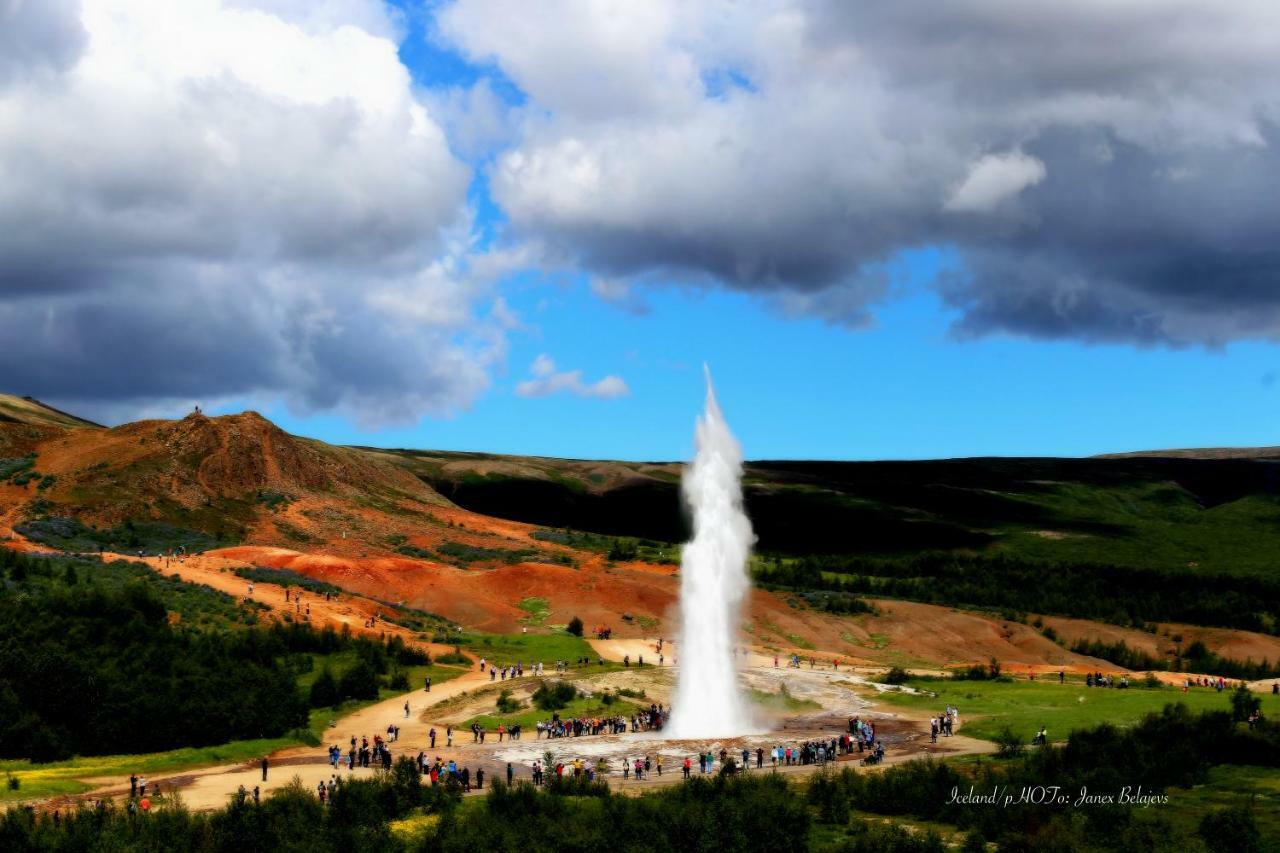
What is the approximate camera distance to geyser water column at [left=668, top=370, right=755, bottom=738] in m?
65.2

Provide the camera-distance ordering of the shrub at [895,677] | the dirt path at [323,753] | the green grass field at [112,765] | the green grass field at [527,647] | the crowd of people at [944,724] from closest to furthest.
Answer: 1. the green grass field at [112,765]
2. the dirt path at [323,753]
3. the crowd of people at [944,724]
4. the shrub at [895,677]
5. the green grass field at [527,647]

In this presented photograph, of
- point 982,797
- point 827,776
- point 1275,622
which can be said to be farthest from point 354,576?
point 1275,622

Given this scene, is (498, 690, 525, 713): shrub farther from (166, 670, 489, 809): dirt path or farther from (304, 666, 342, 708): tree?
(304, 666, 342, 708): tree

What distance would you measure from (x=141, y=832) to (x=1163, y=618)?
115844mm

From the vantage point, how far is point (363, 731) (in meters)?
64.1

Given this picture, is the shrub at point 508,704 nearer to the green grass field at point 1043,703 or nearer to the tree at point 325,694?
the tree at point 325,694

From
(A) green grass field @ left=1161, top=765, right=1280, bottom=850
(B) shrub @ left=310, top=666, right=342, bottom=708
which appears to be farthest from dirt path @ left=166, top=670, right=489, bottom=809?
(A) green grass field @ left=1161, top=765, right=1280, bottom=850

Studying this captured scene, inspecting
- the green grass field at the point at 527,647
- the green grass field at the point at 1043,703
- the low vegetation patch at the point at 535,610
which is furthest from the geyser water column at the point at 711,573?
the low vegetation patch at the point at 535,610

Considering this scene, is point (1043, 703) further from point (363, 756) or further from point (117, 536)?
point (117, 536)

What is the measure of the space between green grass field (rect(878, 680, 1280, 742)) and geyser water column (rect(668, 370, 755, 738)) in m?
12.4

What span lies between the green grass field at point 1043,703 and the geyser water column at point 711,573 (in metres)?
12.4

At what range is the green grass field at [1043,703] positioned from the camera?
61.7m

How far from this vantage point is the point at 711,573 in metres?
66.0

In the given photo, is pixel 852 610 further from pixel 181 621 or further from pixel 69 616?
pixel 69 616
